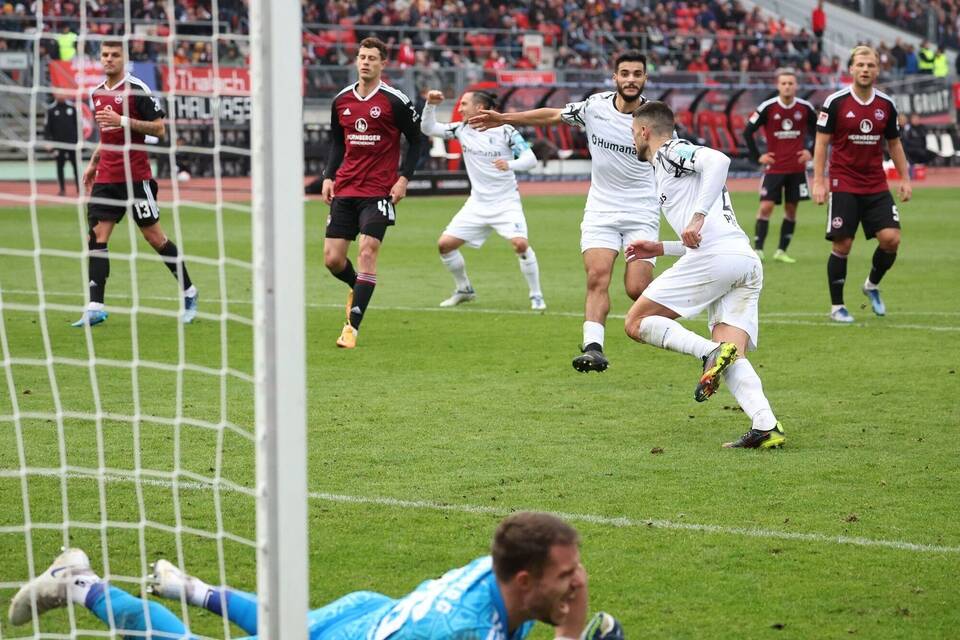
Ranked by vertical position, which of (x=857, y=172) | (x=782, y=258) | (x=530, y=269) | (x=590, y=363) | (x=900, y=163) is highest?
(x=900, y=163)

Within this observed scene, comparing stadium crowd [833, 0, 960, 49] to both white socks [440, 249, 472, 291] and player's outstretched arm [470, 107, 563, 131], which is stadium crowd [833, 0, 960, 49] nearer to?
white socks [440, 249, 472, 291]

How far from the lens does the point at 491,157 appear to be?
1446 cm

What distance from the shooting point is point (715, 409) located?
8562 millimetres

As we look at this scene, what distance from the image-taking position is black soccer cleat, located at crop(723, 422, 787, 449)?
24.1 ft

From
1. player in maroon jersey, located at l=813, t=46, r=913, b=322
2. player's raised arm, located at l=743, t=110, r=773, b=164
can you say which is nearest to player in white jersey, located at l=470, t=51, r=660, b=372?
player in maroon jersey, located at l=813, t=46, r=913, b=322

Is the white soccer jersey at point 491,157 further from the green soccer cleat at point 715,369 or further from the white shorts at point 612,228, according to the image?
the green soccer cleat at point 715,369

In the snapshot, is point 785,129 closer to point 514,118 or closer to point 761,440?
point 514,118

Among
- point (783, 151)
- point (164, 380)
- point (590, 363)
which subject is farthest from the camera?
point (783, 151)

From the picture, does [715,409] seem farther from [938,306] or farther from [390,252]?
[390,252]

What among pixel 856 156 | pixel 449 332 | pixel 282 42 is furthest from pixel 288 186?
pixel 856 156

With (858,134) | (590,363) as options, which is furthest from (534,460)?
(858,134)

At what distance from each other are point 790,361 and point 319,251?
9.77m

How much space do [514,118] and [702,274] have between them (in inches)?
81.3

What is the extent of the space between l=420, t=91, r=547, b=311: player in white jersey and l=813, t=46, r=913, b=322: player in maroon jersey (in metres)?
2.84
